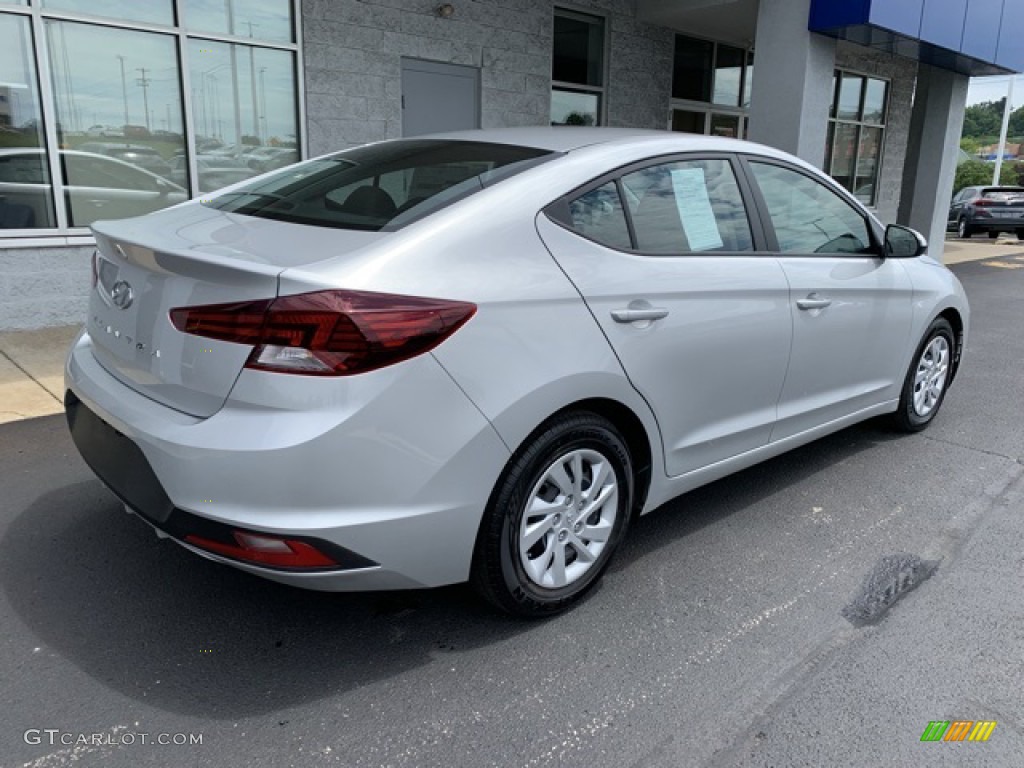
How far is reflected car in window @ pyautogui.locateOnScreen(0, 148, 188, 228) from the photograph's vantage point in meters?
6.68

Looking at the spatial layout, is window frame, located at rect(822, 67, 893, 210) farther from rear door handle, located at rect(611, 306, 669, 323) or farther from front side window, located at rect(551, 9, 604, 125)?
A: rear door handle, located at rect(611, 306, 669, 323)

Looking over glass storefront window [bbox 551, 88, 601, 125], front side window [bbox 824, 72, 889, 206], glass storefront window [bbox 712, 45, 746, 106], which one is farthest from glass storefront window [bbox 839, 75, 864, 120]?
glass storefront window [bbox 551, 88, 601, 125]

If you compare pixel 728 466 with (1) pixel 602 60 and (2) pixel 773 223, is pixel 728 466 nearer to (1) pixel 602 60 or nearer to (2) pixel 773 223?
(2) pixel 773 223

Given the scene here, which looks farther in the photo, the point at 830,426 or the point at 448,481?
the point at 830,426

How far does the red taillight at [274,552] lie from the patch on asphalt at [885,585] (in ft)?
6.30

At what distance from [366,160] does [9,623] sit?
6.92ft

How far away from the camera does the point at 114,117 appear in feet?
23.3

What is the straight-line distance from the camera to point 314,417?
2195 millimetres

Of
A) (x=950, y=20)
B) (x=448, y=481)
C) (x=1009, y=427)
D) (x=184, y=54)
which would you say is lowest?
(x=1009, y=427)

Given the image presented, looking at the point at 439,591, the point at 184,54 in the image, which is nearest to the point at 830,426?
the point at 439,591

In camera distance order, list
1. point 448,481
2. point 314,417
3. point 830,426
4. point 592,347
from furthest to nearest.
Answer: point 830,426
point 592,347
point 448,481
point 314,417

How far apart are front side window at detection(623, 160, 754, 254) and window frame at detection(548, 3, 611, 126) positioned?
23.3 feet

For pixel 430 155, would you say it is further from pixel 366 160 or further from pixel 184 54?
pixel 184 54

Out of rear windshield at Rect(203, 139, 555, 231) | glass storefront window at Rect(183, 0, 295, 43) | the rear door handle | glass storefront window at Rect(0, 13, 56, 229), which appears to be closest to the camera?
rear windshield at Rect(203, 139, 555, 231)
